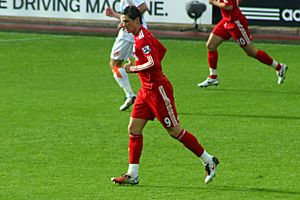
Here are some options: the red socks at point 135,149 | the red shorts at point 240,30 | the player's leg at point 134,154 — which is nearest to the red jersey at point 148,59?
the player's leg at point 134,154

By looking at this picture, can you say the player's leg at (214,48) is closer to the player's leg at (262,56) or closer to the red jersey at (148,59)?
the player's leg at (262,56)

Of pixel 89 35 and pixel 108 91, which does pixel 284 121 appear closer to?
pixel 108 91

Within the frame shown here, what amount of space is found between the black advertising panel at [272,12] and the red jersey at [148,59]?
54.9ft

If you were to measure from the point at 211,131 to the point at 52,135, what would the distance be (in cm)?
216

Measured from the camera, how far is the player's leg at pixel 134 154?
11.2m

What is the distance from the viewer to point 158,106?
36.6 ft

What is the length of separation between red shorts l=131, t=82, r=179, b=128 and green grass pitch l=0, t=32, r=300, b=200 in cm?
69

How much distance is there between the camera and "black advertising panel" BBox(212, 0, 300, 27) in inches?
1083

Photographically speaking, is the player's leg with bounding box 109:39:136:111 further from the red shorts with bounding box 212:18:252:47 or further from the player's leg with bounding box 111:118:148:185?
the player's leg with bounding box 111:118:148:185

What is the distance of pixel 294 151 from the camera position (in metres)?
13.1

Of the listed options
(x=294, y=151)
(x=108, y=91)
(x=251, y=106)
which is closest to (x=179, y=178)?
(x=294, y=151)

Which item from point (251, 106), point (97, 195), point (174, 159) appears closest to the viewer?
point (97, 195)

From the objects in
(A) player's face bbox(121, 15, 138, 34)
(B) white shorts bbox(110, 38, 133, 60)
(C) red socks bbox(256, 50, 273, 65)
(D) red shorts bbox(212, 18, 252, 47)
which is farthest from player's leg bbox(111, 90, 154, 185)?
(C) red socks bbox(256, 50, 273, 65)

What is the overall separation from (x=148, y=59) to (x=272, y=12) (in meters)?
17.0
